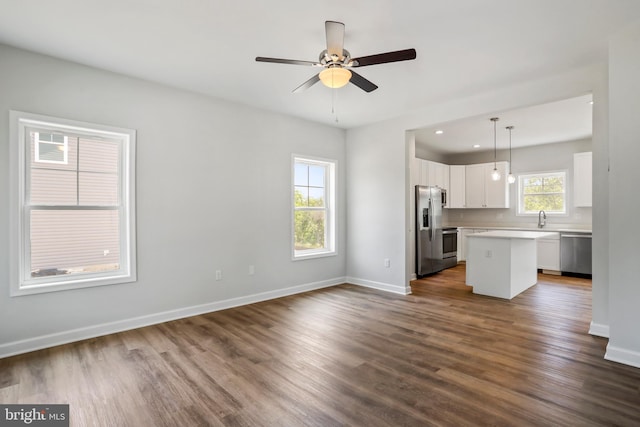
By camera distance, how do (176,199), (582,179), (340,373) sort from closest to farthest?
(340,373)
(176,199)
(582,179)

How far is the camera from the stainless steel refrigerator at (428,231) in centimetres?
611

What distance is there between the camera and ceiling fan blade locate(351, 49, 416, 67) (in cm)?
232

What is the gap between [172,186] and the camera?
384cm

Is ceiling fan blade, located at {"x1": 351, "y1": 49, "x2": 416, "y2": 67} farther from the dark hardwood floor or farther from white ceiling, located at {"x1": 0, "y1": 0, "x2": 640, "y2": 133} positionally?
the dark hardwood floor

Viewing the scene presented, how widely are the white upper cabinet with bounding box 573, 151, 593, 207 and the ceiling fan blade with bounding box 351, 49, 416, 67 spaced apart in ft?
20.0

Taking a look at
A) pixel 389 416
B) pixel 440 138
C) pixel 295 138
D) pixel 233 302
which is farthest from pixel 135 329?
pixel 440 138

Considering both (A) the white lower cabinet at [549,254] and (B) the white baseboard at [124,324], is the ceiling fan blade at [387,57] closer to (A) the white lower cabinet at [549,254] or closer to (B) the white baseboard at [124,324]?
(B) the white baseboard at [124,324]

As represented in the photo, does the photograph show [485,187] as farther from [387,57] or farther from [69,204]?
[69,204]

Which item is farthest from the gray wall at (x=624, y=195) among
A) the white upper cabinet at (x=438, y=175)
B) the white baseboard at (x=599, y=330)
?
the white upper cabinet at (x=438, y=175)

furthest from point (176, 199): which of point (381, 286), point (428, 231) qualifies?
point (428, 231)

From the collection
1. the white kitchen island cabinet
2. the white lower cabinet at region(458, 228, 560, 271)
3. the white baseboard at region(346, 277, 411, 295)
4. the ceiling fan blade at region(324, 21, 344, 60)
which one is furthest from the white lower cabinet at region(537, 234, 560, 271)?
the ceiling fan blade at region(324, 21, 344, 60)

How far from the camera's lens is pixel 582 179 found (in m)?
6.41

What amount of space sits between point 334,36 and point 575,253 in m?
6.51

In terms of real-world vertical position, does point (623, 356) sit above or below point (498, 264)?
below
